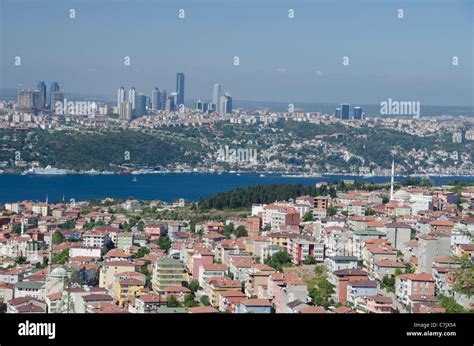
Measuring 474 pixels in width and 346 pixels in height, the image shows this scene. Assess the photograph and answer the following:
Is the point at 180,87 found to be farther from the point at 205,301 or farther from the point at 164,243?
the point at 205,301

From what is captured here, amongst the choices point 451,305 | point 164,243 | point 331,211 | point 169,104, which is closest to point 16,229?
point 164,243

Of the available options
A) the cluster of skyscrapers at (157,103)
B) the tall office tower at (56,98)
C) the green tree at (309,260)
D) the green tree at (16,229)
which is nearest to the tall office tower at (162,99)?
the cluster of skyscrapers at (157,103)

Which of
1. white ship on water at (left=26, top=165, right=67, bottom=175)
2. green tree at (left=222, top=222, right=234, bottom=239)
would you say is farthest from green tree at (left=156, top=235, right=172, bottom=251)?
white ship on water at (left=26, top=165, right=67, bottom=175)

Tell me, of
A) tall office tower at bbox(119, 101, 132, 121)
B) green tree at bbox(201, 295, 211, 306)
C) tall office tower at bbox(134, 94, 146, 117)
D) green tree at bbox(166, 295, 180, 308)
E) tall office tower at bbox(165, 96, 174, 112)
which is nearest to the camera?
green tree at bbox(166, 295, 180, 308)

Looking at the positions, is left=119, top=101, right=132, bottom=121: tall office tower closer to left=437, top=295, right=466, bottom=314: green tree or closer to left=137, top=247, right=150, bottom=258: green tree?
left=137, top=247, right=150, bottom=258: green tree

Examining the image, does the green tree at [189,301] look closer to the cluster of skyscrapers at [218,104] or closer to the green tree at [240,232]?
the green tree at [240,232]
